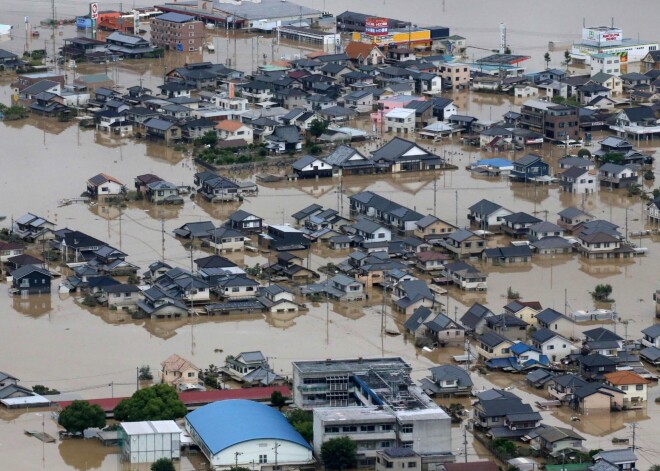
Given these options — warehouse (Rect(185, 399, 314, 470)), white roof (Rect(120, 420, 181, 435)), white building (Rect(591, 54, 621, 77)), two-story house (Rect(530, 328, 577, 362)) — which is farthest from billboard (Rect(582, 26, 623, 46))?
white roof (Rect(120, 420, 181, 435))

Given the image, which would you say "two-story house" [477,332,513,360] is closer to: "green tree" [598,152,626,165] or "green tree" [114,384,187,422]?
"green tree" [114,384,187,422]

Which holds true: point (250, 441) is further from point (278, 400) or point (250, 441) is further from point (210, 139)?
point (210, 139)

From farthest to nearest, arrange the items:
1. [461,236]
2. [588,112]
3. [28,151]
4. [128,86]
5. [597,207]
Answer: [128,86] < [588,112] < [28,151] < [597,207] < [461,236]

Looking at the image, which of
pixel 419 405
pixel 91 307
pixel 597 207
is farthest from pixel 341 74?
pixel 419 405

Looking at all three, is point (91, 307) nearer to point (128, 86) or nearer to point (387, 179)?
point (387, 179)

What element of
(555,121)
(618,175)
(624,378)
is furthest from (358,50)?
(624,378)

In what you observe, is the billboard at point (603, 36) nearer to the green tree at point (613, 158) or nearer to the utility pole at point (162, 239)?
the green tree at point (613, 158)
